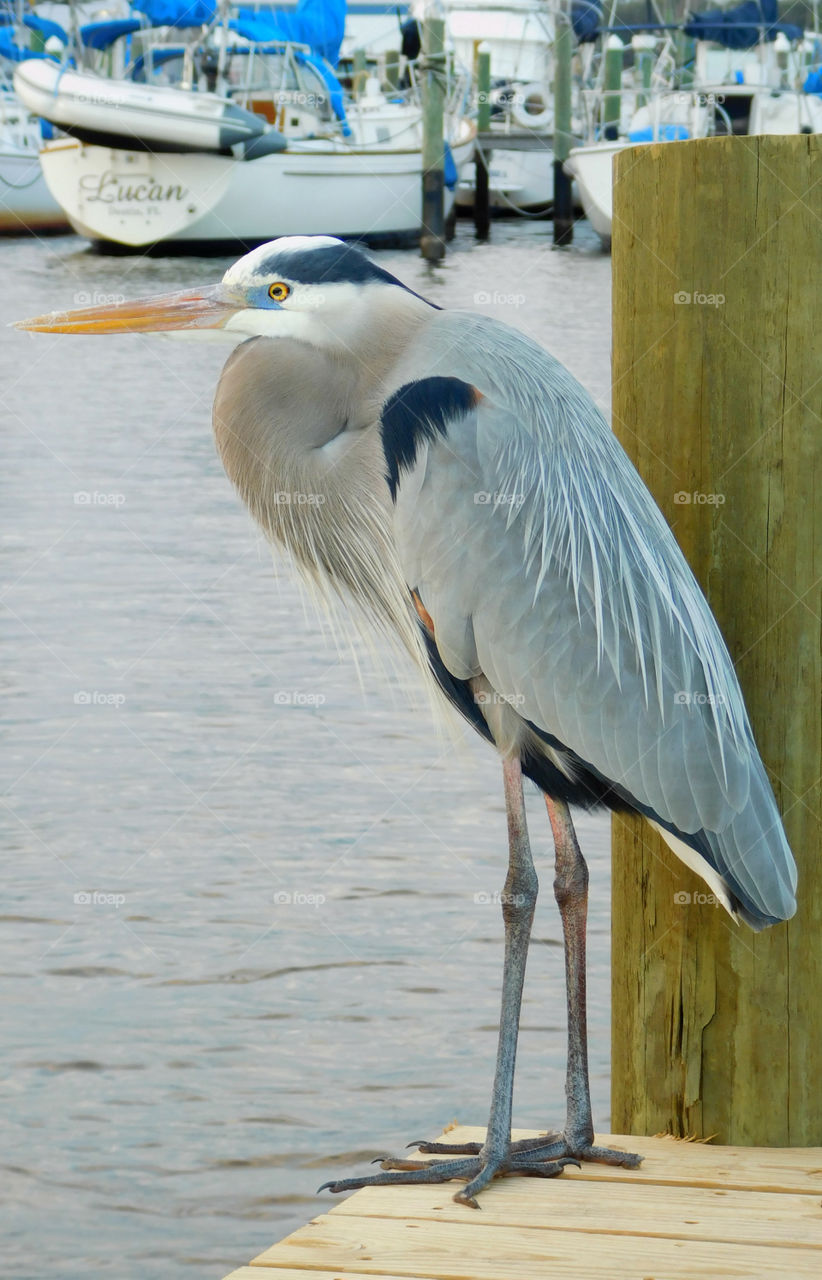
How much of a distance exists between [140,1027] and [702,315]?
2.51 metres

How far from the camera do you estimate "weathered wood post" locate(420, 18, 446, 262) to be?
24688 mm

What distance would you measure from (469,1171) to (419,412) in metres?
1.21


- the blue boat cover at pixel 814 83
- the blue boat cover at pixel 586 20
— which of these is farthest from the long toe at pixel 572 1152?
the blue boat cover at pixel 586 20

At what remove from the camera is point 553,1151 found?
2.83 metres

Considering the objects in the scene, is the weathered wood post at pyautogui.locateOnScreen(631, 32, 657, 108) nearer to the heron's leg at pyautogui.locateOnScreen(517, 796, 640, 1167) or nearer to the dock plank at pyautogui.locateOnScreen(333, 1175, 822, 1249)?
the heron's leg at pyautogui.locateOnScreen(517, 796, 640, 1167)

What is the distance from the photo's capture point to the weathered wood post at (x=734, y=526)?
266 centimetres

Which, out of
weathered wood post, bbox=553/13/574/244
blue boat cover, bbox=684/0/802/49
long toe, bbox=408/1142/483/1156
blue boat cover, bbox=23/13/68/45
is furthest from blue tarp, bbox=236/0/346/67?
long toe, bbox=408/1142/483/1156

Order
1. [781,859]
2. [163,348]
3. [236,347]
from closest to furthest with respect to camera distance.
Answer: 1. [781,859]
2. [236,347]
3. [163,348]

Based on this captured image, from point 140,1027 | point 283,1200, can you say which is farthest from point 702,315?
point 140,1027

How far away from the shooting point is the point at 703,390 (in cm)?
271

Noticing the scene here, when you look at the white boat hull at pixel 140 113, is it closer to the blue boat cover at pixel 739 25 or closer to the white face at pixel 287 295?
the blue boat cover at pixel 739 25

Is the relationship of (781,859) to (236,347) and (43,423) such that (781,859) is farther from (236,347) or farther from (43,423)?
(43,423)

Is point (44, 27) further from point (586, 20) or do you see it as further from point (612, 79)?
point (586, 20)

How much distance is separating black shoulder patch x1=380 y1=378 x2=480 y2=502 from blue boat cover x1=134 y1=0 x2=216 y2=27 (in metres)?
26.8
